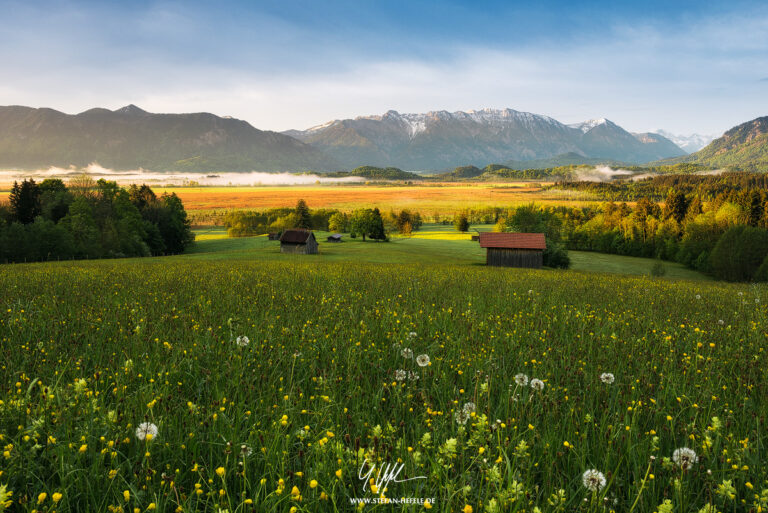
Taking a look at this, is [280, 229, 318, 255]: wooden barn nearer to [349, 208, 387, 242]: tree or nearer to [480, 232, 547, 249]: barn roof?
Answer: [480, 232, 547, 249]: barn roof

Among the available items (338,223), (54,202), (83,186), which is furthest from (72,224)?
(338,223)

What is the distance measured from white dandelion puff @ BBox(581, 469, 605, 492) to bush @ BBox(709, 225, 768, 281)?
83780 mm

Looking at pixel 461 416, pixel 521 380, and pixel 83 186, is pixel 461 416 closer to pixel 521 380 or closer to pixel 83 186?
pixel 521 380

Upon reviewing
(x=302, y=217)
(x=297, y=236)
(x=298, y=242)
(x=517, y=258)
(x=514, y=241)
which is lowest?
(x=517, y=258)

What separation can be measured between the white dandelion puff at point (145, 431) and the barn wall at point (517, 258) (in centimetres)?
5444

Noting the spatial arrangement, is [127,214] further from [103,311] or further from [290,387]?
[290,387]

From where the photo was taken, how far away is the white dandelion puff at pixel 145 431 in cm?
262

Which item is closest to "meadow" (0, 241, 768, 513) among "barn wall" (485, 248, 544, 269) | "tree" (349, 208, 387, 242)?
"barn wall" (485, 248, 544, 269)

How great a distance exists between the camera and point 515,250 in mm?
54031

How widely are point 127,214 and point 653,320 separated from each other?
86766 millimetres

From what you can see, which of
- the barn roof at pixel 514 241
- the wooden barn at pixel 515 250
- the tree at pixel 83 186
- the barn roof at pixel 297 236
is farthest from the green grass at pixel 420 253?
the tree at pixel 83 186

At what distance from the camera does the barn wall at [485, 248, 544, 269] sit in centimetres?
5372

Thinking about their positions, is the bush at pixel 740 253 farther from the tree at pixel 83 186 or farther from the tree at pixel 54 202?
the tree at pixel 54 202

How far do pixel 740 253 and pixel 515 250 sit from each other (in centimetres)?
4269
